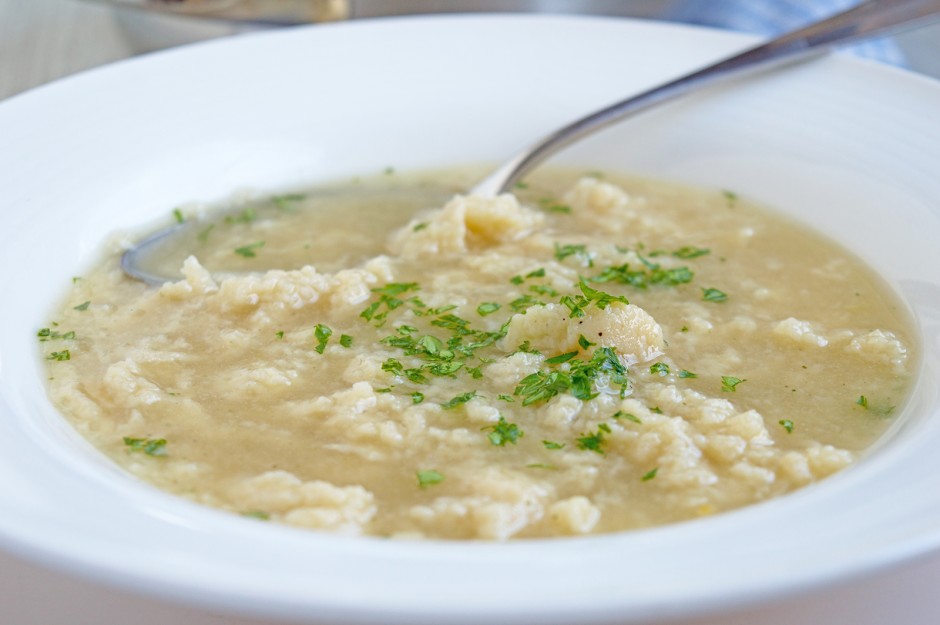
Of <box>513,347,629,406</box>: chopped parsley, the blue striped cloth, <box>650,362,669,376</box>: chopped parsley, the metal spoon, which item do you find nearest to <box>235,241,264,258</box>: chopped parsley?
the metal spoon

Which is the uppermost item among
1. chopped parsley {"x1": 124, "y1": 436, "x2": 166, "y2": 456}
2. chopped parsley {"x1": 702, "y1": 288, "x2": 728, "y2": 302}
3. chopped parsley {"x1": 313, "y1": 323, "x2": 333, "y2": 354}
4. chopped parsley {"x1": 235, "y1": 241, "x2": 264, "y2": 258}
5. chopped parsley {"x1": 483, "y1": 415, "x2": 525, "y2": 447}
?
chopped parsley {"x1": 702, "y1": 288, "x2": 728, "y2": 302}

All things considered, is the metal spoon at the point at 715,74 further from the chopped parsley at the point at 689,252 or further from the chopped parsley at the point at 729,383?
the chopped parsley at the point at 729,383

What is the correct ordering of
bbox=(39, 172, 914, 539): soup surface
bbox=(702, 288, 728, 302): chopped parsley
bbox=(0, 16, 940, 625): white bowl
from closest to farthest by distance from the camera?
1. bbox=(0, 16, 940, 625): white bowl
2. bbox=(39, 172, 914, 539): soup surface
3. bbox=(702, 288, 728, 302): chopped parsley

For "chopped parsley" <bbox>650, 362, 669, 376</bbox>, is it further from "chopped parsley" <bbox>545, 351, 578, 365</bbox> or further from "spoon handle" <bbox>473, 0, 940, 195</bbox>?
"spoon handle" <bbox>473, 0, 940, 195</bbox>

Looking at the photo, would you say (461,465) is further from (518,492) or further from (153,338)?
(153,338)

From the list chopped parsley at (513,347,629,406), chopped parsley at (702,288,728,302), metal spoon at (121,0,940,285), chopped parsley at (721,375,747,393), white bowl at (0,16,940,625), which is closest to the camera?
white bowl at (0,16,940,625)

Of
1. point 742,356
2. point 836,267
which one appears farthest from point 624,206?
point 742,356

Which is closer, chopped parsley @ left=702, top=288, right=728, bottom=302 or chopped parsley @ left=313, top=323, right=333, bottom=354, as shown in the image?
chopped parsley @ left=313, top=323, right=333, bottom=354
